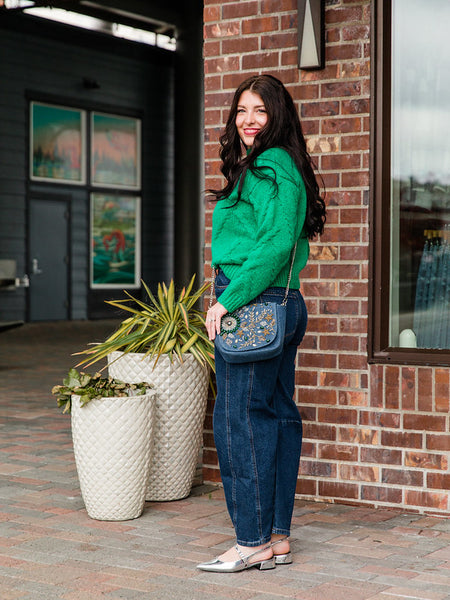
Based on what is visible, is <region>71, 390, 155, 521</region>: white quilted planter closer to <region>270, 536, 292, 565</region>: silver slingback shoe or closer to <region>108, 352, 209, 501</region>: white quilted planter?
<region>108, 352, 209, 501</region>: white quilted planter

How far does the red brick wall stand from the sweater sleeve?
1.02m

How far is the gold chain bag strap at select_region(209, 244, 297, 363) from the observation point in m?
3.19

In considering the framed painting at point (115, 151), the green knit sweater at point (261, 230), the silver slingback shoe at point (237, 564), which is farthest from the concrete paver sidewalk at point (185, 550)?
the framed painting at point (115, 151)

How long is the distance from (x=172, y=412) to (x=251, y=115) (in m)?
1.52

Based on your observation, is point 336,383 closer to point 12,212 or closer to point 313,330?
point 313,330

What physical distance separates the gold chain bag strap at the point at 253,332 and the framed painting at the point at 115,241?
15040 millimetres

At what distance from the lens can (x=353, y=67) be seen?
4.21 metres

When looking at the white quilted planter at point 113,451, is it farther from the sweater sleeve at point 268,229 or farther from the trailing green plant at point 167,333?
the sweater sleeve at point 268,229

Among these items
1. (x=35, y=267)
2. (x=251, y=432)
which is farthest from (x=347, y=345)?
(x=35, y=267)

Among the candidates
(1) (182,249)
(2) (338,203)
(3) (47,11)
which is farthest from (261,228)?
(3) (47,11)

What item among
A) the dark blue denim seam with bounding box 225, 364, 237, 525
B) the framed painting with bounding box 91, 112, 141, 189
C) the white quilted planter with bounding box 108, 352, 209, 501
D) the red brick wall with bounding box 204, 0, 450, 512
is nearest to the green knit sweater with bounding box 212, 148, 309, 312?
the dark blue denim seam with bounding box 225, 364, 237, 525

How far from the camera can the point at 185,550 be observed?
3.55m

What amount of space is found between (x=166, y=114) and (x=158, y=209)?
2.05 meters

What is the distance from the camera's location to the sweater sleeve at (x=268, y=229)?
3166 millimetres
